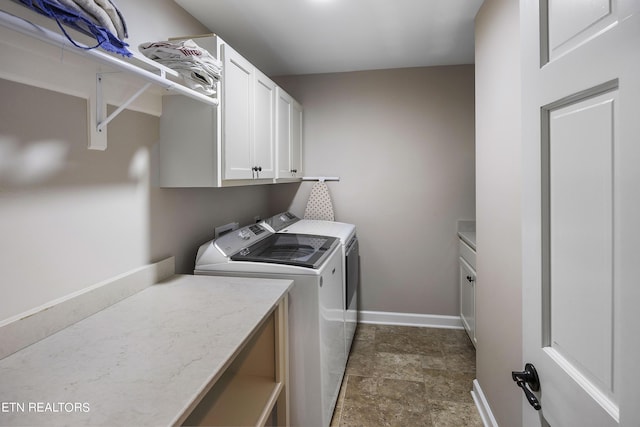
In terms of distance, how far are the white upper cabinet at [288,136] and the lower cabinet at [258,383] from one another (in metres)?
1.28

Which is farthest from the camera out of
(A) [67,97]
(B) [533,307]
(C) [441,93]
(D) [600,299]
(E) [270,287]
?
(C) [441,93]

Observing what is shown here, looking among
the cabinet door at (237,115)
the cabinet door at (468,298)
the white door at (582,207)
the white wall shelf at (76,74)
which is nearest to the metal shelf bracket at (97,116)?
the white wall shelf at (76,74)

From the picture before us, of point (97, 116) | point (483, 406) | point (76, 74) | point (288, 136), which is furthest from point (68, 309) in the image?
point (483, 406)

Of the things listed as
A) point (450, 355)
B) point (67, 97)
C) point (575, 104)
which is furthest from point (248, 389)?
point (450, 355)

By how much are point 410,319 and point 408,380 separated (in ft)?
3.21

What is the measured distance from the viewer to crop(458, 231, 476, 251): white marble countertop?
264cm

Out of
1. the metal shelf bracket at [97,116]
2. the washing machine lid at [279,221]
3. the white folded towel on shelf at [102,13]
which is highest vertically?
the white folded towel on shelf at [102,13]

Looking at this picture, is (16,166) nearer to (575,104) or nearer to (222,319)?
(222,319)

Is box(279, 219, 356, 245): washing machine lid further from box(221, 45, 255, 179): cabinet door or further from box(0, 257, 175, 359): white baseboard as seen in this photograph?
box(0, 257, 175, 359): white baseboard

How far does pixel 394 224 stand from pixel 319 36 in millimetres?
1739

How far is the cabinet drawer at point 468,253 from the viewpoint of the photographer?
2603 mm

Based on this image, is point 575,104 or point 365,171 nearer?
point 575,104

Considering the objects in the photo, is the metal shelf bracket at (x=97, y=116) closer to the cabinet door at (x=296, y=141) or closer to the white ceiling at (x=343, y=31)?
the white ceiling at (x=343, y=31)

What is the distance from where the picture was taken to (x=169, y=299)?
4.91 feet
